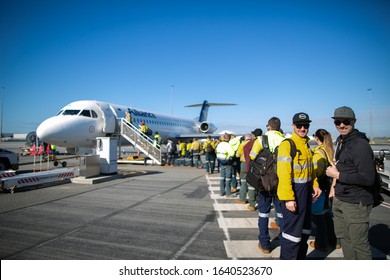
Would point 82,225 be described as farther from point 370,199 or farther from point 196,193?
point 370,199

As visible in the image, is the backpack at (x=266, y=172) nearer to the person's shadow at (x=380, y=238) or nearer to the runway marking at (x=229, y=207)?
the person's shadow at (x=380, y=238)

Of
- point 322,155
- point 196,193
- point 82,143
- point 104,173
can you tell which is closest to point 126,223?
point 196,193

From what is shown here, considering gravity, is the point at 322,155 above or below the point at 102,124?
below

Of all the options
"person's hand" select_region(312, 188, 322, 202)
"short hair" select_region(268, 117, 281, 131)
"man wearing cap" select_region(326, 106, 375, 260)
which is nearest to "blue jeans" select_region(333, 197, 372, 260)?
"man wearing cap" select_region(326, 106, 375, 260)

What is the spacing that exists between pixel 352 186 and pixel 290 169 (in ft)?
2.60

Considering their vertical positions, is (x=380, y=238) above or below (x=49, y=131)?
below

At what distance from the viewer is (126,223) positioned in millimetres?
4691

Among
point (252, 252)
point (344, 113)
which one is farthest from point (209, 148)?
point (344, 113)

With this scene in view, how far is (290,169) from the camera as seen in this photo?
2695 millimetres

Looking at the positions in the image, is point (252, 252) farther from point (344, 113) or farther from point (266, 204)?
point (344, 113)

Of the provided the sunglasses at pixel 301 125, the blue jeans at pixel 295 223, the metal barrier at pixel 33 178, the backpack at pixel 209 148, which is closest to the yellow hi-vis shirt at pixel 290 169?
the blue jeans at pixel 295 223

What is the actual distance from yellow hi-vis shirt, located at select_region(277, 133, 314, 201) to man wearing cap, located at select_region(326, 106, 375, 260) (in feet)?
1.21
